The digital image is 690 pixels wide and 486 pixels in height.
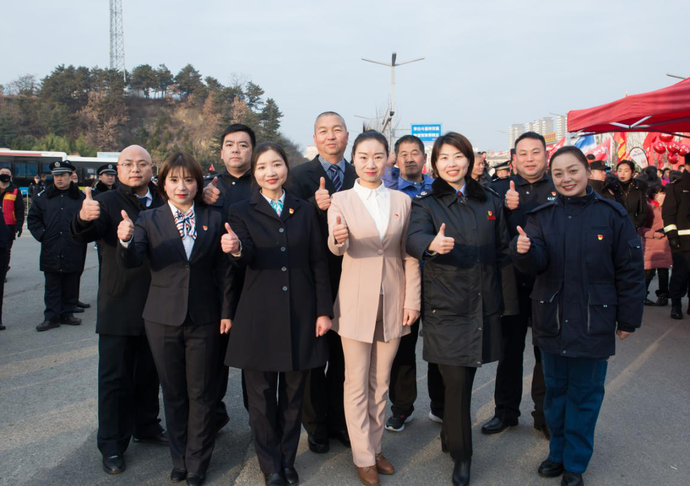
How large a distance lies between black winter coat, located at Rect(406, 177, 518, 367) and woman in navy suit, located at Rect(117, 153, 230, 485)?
1.23 m

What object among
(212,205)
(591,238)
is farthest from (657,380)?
(212,205)

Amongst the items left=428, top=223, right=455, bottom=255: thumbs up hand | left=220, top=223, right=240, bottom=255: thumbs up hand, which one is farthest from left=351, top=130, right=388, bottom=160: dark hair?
left=220, top=223, right=240, bottom=255: thumbs up hand

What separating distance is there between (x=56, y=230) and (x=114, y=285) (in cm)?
443

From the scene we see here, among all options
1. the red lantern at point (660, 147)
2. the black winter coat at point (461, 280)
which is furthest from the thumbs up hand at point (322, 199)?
the red lantern at point (660, 147)

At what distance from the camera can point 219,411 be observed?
3.90 m

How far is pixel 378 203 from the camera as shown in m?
3.25

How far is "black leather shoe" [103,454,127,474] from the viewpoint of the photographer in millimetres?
3230

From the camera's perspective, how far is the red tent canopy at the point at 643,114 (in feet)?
18.6

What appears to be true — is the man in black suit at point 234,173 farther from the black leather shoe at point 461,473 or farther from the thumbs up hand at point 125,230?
the black leather shoe at point 461,473

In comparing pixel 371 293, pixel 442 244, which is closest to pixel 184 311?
pixel 371 293

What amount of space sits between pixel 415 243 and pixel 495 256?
599 millimetres

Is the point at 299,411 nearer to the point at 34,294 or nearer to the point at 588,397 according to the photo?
the point at 588,397

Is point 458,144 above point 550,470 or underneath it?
above

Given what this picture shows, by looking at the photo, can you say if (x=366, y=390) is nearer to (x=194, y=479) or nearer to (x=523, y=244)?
(x=194, y=479)
